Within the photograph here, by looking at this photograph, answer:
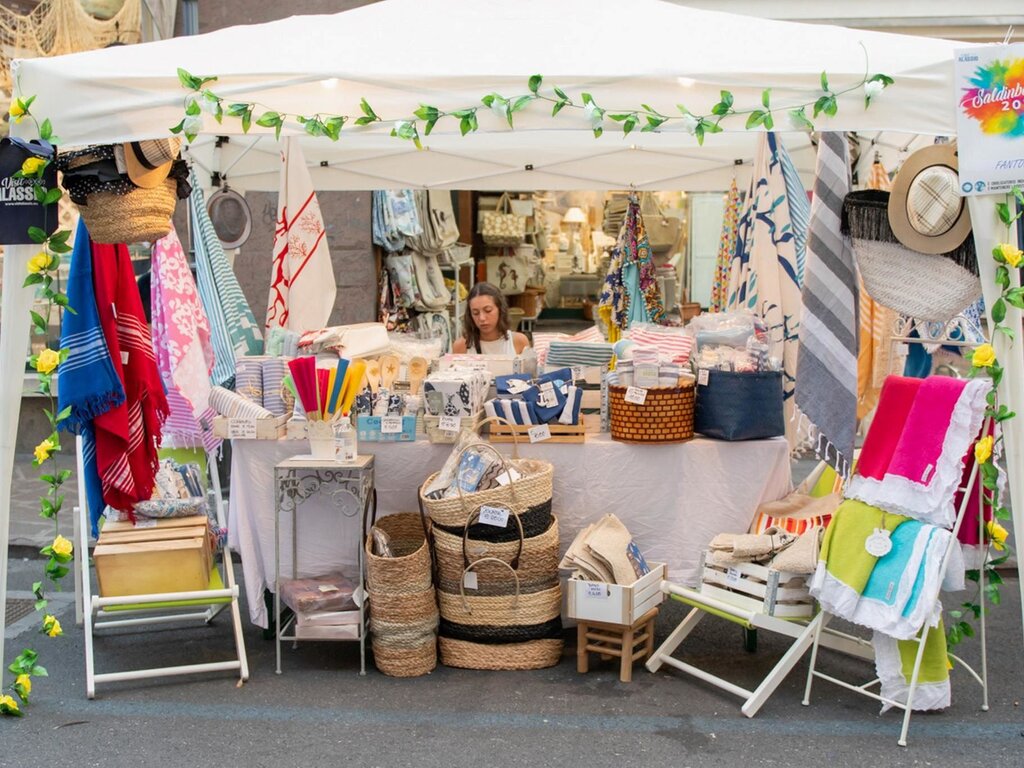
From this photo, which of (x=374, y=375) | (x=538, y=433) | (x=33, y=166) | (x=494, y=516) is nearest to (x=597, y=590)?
(x=494, y=516)

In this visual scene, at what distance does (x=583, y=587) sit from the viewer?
4.10m

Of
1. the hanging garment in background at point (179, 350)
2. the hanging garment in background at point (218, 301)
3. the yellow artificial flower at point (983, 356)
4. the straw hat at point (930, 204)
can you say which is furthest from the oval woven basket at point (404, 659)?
the straw hat at point (930, 204)

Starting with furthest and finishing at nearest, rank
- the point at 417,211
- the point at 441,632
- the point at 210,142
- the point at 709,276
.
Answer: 1. the point at 709,276
2. the point at 417,211
3. the point at 210,142
4. the point at 441,632

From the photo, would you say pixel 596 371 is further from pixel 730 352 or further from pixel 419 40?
pixel 419 40

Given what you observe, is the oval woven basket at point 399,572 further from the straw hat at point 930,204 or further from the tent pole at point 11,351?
the straw hat at point 930,204

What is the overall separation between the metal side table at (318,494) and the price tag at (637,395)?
3.56 ft

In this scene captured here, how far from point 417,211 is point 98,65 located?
4433 millimetres

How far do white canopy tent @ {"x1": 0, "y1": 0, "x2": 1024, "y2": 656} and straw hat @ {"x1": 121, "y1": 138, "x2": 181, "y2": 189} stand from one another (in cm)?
12

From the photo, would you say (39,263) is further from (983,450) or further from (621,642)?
(983,450)

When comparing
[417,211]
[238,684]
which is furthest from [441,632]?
[417,211]

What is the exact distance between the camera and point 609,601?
4.07 meters

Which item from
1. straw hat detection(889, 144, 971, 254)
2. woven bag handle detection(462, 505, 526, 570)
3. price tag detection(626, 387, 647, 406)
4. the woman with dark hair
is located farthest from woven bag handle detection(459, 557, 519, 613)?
the woman with dark hair

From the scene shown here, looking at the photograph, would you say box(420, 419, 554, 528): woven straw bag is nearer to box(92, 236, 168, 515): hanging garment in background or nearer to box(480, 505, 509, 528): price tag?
box(480, 505, 509, 528): price tag

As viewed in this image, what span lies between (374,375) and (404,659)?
4.08ft
